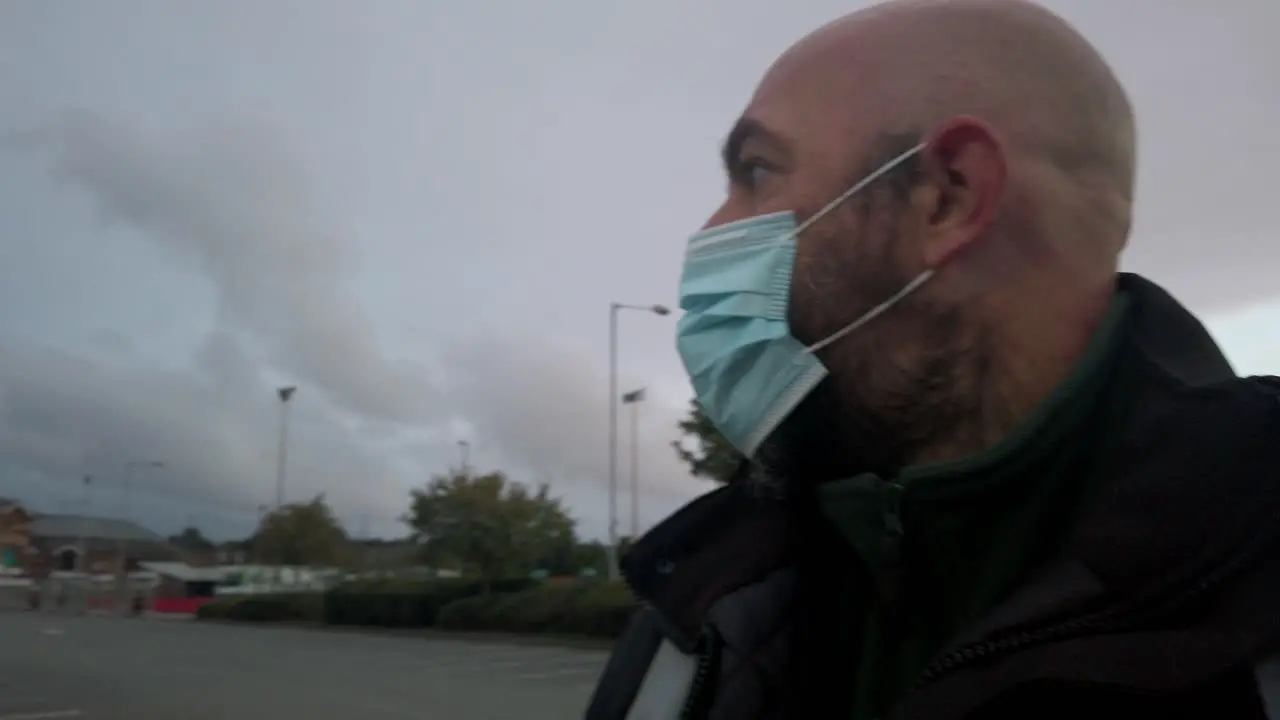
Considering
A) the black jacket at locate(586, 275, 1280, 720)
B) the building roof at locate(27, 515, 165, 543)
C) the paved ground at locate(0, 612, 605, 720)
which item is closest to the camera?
the black jacket at locate(586, 275, 1280, 720)

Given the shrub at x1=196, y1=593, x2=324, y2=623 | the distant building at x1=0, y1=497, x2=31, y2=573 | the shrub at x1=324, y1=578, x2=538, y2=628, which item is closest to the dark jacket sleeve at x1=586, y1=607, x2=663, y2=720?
the shrub at x1=324, y1=578, x2=538, y2=628

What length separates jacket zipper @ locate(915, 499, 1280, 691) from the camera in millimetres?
1096

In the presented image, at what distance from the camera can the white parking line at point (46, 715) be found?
38.2 ft

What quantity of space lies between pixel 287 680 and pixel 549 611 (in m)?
12.3

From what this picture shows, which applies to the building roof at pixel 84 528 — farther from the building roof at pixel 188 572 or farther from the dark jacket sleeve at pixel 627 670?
the dark jacket sleeve at pixel 627 670

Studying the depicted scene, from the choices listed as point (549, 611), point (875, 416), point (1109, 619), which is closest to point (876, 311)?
point (875, 416)

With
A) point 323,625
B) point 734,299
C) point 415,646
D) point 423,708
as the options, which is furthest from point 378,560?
point 734,299

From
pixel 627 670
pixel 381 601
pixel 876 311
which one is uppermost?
pixel 876 311

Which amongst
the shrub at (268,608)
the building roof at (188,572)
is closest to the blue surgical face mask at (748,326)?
the shrub at (268,608)

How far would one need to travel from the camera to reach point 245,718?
11625mm

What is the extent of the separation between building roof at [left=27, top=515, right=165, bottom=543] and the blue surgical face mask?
99858 millimetres

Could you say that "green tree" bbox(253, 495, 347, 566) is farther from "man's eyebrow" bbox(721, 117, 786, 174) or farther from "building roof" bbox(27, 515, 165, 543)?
"man's eyebrow" bbox(721, 117, 786, 174)

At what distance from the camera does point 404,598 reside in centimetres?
3472

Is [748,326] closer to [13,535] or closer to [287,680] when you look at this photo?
[287,680]
